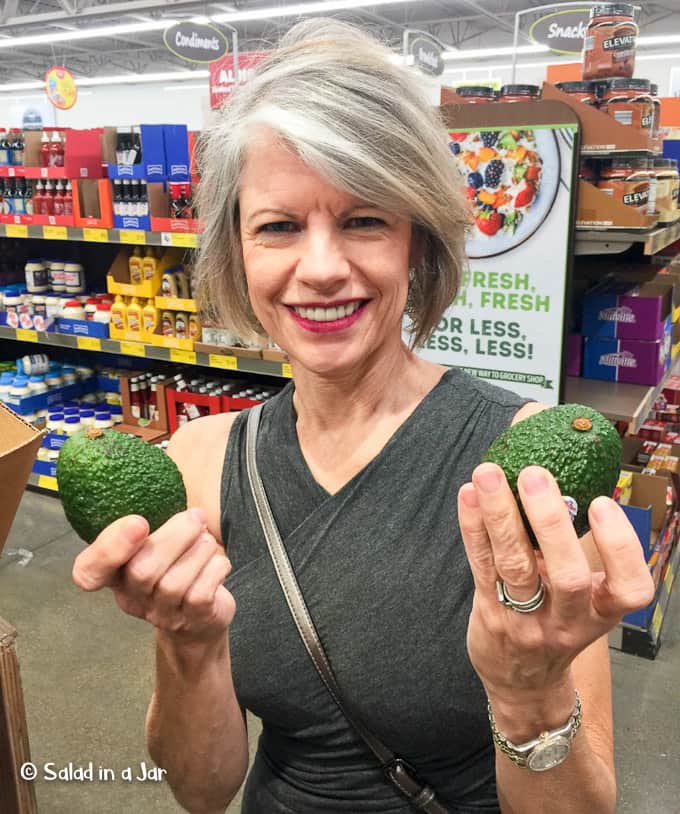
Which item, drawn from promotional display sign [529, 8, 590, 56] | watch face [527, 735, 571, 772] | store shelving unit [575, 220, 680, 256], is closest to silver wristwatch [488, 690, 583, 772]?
watch face [527, 735, 571, 772]

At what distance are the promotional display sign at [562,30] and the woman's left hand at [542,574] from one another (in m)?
5.94

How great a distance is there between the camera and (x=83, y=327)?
414cm

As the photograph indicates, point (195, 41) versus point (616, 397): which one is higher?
point (195, 41)

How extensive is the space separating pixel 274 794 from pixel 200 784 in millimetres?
126

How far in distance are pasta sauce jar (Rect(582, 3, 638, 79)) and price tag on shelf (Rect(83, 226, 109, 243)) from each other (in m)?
2.37

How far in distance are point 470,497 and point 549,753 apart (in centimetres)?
33

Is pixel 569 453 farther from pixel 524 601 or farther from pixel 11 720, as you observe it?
pixel 11 720

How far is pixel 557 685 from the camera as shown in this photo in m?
0.78

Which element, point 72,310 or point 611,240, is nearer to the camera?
point 611,240

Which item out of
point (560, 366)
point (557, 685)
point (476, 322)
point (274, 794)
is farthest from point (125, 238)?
point (557, 685)

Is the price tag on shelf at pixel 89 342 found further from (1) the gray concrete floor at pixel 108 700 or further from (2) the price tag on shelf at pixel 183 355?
(1) the gray concrete floor at pixel 108 700

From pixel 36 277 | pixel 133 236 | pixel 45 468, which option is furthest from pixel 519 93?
pixel 45 468

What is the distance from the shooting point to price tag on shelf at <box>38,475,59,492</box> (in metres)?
4.48

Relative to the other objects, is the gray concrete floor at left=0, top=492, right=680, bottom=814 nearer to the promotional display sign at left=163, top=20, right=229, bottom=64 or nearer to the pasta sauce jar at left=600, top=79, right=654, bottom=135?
the pasta sauce jar at left=600, top=79, right=654, bottom=135
